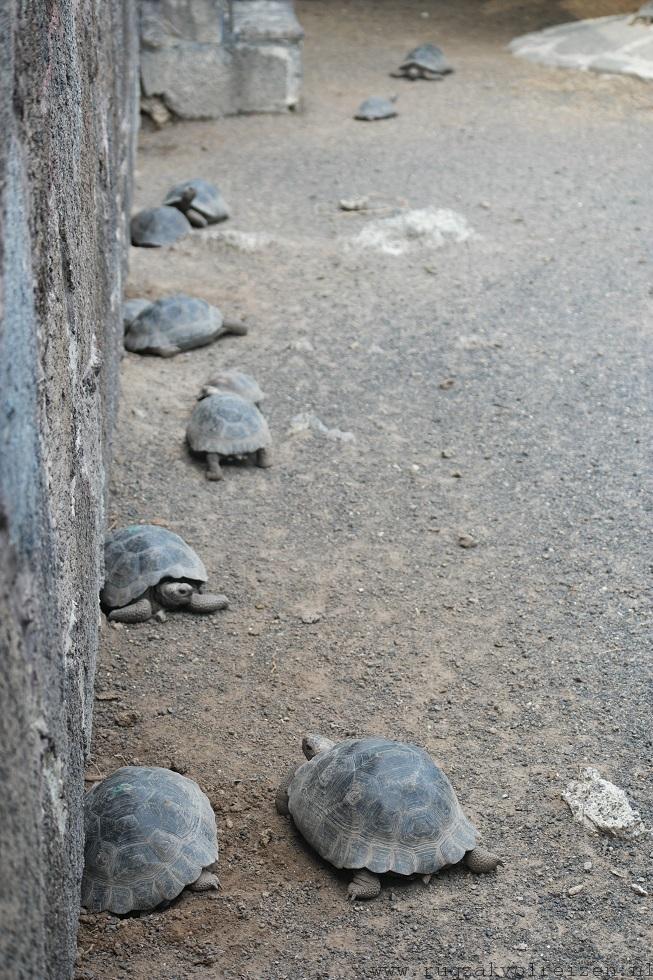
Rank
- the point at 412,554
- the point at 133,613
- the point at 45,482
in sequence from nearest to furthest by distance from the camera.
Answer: the point at 45,482 < the point at 133,613 < the point at 412,554

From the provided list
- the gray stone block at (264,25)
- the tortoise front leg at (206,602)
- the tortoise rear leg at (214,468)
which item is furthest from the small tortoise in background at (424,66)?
the tortoise front leg at (206,602)

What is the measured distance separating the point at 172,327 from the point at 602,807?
353 cm

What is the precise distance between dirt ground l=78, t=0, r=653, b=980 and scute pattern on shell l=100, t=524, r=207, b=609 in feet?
0.47

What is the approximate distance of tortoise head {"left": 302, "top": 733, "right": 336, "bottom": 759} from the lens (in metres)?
3.16

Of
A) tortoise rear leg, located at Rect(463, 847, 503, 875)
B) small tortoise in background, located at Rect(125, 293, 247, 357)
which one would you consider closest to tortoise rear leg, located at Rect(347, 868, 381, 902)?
tortoise rear leg, located at Rect(463, 847, 503, 875)

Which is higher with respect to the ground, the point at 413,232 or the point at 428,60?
the point at 428,60

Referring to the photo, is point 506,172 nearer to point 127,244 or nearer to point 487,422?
point 127,244

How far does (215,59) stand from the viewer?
923cm

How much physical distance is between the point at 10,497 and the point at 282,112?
28.1ft

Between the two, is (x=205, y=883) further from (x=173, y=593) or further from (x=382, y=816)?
(x=173, y=593)

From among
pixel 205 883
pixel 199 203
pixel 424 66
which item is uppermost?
pixel 424 66

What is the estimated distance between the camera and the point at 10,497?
166 centimetres

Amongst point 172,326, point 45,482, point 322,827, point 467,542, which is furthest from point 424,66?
point 45,482

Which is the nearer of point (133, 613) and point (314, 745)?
point (314, 745)
